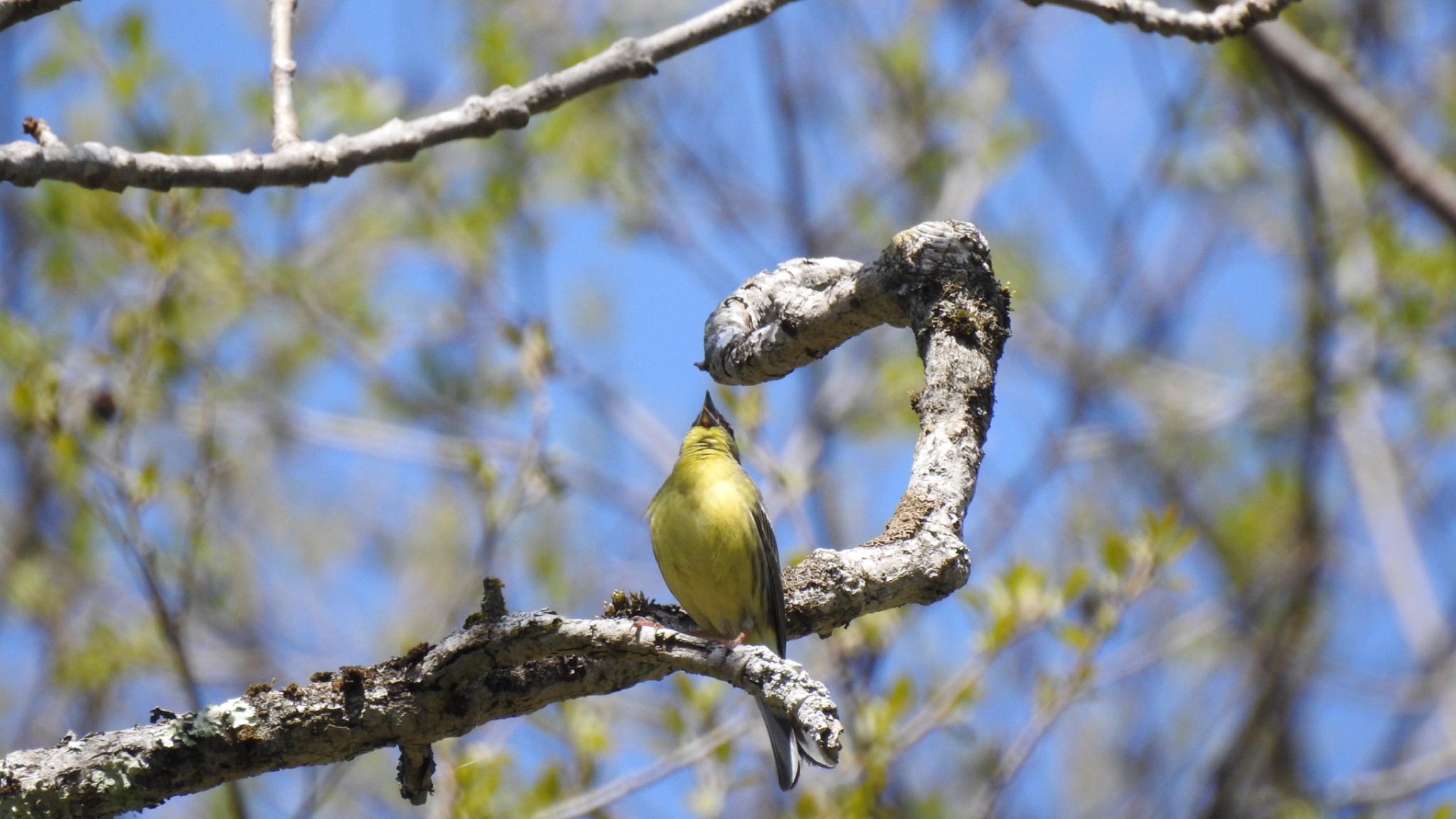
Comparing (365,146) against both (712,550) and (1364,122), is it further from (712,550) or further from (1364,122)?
(1364,122)

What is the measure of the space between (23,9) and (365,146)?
28.2 inches

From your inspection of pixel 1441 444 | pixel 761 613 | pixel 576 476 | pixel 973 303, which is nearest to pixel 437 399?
pixel 576 476

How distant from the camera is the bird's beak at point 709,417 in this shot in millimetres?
6016

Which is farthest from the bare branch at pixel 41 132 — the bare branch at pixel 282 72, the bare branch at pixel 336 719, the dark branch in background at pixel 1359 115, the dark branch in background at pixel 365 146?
the dark branch in background at pixel 1359 115

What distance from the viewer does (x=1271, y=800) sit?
852 centimetres

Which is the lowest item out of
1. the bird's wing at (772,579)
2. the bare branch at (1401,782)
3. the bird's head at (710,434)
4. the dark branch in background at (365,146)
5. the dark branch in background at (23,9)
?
the bare branch at (1401,782)

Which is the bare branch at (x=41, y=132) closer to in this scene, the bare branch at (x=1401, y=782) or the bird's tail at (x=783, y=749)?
the bird's tail at (x=783, y=749)

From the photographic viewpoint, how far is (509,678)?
2.96m

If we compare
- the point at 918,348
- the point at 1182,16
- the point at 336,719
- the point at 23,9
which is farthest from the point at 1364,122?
the point at 23,9

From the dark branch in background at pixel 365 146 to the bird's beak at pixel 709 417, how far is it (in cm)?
282

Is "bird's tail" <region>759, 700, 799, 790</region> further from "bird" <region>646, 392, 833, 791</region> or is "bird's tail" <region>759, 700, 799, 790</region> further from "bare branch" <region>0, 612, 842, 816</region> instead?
"bare branch" <region>0, 612, 842, 816</region>

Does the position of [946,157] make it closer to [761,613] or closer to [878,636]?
[878,636]

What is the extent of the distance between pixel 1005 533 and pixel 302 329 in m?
5.58

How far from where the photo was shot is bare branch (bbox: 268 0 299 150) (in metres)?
3.04
